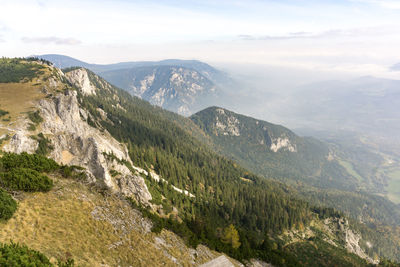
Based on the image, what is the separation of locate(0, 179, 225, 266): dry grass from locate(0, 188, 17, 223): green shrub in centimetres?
73

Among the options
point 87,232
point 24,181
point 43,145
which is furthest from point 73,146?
point 87,232

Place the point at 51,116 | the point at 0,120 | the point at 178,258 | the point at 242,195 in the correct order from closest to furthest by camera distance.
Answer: the point at 178,258 < the point at 0,120 < the point at 51,116 < the point at 242,195

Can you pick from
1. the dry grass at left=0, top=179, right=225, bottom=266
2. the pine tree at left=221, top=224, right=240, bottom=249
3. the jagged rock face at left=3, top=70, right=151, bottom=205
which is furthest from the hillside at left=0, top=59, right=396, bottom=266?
the jagged rock face at left=3, top=70, right=151, bottom=205

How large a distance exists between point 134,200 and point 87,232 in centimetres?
1252

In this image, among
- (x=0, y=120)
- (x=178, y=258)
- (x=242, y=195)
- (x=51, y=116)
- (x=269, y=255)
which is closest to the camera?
(x=178, y=258)

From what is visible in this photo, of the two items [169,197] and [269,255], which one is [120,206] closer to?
[269,255]

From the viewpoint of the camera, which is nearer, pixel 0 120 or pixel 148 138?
pixel 0 120

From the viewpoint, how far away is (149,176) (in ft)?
401

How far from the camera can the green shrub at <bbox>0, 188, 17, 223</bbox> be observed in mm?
21781

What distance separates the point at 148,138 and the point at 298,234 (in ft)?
460

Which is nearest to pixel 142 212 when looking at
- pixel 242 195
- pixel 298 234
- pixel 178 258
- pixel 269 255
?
pixel 178 258

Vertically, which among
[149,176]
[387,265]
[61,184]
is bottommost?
[387,265]

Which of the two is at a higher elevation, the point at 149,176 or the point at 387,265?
the point at 149,176

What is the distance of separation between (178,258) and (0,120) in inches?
3661
